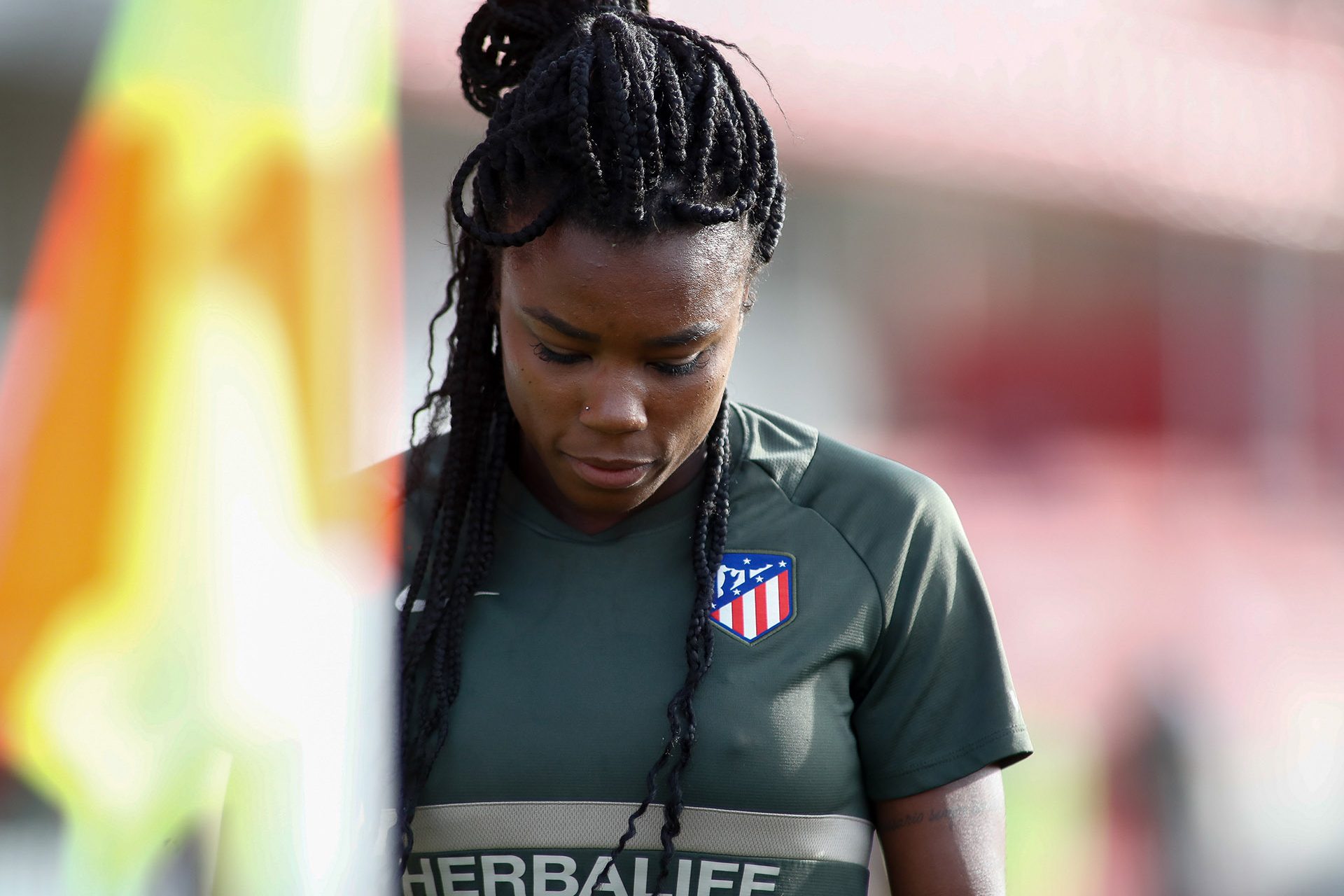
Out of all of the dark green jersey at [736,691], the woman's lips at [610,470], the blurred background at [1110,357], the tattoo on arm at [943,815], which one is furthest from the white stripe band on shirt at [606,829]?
the blurred background at [1110,357]

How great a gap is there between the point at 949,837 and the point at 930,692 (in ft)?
0.58

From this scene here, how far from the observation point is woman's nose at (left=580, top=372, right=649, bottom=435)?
1.46 meters

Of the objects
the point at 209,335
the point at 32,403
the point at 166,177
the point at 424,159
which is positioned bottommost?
the point at 32,403

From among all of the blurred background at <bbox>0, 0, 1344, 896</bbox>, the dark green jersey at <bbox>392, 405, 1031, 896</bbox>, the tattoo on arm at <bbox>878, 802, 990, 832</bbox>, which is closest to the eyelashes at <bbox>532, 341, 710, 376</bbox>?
the dark green jersey at <bbox>392, 405, 1031, 896</bbox>

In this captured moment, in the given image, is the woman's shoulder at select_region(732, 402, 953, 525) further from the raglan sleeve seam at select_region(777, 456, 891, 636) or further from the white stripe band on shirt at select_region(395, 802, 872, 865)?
the white stripe band on shirt at select_region(395, 802, 872, 865)

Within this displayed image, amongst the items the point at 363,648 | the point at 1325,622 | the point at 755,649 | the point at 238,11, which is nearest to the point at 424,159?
the point at 238,11

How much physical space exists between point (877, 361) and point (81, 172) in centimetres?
330

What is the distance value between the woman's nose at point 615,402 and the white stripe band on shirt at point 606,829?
0.44m

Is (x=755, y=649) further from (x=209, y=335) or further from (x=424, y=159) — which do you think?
(x=424, y=159)

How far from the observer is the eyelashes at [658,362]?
1.48 m

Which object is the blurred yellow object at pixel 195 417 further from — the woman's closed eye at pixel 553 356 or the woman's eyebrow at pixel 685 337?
the woman's eyebrow at pixel 685 337

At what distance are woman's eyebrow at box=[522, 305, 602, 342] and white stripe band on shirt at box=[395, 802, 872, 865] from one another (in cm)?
53

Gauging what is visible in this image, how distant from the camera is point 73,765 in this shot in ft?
8.39

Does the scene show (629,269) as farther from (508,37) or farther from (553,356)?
(508,37)
